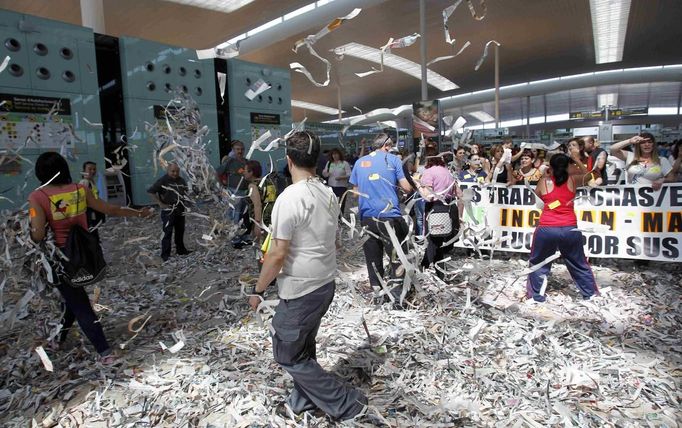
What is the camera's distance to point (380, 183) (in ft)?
14.3

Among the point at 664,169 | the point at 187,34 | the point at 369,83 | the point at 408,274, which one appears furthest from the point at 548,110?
the point at 408,274

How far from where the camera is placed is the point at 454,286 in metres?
4.90

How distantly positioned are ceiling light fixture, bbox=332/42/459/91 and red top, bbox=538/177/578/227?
14.9 meters

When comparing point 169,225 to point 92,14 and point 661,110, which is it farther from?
point 661,110

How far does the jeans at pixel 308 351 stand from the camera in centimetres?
236

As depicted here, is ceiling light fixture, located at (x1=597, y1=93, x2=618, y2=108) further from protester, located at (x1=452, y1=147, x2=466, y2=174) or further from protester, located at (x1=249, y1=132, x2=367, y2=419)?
protester, located at (x1=249, y1=132, x2=367, y2=419)

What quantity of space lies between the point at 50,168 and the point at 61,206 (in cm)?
30

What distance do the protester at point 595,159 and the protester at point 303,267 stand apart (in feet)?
17.0

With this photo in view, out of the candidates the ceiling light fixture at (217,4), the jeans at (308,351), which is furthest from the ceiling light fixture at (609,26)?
the jeans at (308,351)

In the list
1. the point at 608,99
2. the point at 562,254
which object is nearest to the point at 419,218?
the point at 562,254

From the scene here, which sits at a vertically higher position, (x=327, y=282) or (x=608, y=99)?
(x=608, y=99)

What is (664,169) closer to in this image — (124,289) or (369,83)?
(124,289)

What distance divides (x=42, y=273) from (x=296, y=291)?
250 centimetres

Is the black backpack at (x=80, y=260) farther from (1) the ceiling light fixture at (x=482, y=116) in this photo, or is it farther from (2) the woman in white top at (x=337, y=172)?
(1) the ceiling light fixture at (x=482, y=116)
